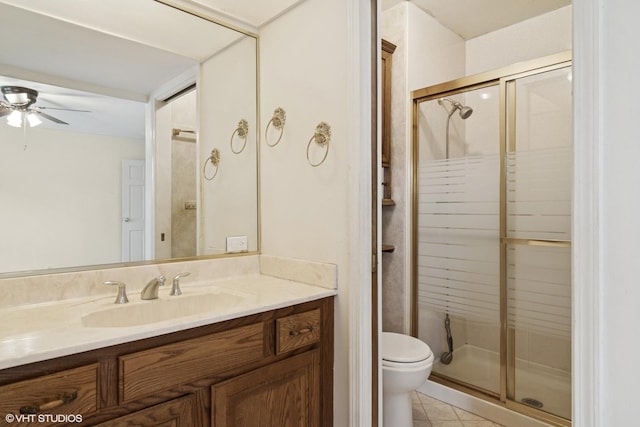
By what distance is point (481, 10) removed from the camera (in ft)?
8.05

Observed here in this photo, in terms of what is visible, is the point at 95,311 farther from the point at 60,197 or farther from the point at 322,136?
the point at 322,136

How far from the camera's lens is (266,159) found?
6.17ft

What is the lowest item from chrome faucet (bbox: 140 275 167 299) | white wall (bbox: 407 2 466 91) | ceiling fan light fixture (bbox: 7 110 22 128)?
chrome faucet (bbox: 140 275 167 299)

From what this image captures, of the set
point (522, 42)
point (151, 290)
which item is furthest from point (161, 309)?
point (522, 42)

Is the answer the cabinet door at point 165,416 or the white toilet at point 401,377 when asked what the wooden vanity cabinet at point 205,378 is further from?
the white toilet at point 401,377

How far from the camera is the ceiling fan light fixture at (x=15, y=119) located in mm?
1261

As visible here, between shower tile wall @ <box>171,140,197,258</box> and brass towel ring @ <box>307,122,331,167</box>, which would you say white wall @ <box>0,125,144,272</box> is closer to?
shower tile wall @ <box>171,140,197,258</box>

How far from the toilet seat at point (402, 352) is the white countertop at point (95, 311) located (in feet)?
1.78

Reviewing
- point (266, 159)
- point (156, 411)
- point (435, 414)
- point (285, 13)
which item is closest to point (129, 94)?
point (266, 159)

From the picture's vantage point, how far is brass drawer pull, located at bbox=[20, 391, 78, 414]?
833 mm

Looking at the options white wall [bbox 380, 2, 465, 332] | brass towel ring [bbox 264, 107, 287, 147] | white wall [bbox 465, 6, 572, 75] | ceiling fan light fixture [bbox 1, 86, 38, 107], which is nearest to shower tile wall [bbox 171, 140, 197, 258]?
brass towel ring [bbox 264, 107, 287, 147]

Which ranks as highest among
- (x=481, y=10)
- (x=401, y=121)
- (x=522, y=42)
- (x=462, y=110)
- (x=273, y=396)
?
(x=481, y=10)

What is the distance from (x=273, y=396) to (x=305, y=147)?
104cm

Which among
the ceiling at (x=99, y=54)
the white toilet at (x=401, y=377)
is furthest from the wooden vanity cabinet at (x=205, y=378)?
the ceiling at (x=99, y=54)
